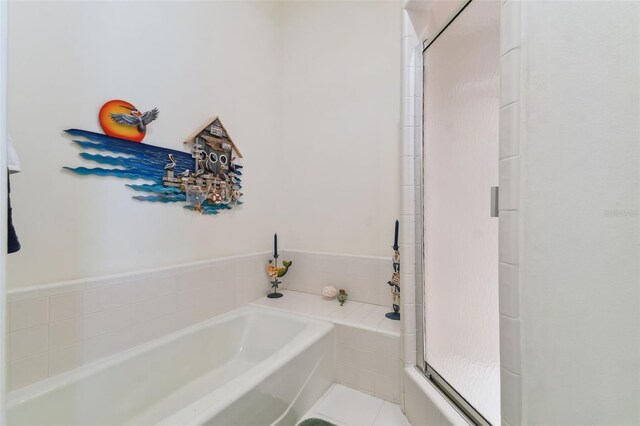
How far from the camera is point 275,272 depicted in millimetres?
2137

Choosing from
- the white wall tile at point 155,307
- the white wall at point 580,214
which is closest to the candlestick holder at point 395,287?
the white wall at point 580,214

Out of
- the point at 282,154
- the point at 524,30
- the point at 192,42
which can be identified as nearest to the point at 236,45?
the point at 192,42

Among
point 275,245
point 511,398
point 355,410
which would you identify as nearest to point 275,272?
point 275,245

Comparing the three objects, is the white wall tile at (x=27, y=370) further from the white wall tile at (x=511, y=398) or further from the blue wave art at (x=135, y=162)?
the white wall tile at (x=511, y=398)

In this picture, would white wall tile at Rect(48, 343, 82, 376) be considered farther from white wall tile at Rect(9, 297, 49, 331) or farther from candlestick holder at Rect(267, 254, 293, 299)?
candlestick holder at Rect(267, 254, 293, 299)

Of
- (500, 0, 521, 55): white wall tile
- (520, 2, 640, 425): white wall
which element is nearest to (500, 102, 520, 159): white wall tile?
(520, 2, 640, 425): white wall

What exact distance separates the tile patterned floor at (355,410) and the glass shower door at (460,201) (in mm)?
383

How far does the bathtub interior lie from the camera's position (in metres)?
1.04

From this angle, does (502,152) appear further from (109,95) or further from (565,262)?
(109,95)

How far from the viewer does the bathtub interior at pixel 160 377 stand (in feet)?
3.40

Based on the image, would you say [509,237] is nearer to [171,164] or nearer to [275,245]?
[171,164]

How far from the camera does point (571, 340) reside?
0.59 m

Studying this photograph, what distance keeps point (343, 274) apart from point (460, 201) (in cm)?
110

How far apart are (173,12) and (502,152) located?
1.91 meters
